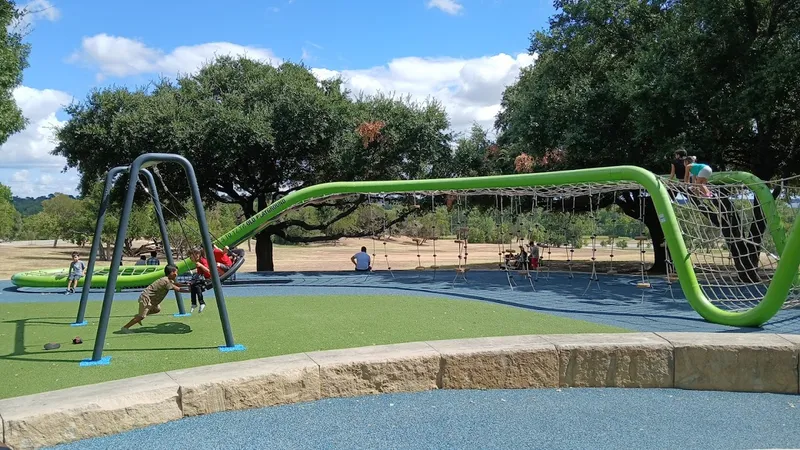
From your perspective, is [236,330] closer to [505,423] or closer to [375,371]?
[375,371]

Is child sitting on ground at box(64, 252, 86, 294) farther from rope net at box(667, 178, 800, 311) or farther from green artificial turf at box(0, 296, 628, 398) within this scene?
rope net at box(667, 178, 800, 311)

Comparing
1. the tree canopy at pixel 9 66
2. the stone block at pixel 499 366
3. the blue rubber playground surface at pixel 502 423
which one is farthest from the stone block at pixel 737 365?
the tree canopy at pixel 9 66

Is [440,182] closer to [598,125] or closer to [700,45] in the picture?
[598,125]

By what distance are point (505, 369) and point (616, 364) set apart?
1178 millimetres

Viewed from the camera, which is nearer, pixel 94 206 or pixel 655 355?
pixel 655 355

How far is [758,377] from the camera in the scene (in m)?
Result: 6.22

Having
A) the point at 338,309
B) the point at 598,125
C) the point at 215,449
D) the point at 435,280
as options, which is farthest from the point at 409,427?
the point at 598,125

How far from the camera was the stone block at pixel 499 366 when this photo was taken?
6.12 metres

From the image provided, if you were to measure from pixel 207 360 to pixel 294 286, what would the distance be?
9745mm

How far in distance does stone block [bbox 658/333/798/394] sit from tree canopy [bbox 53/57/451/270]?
16.3 meters

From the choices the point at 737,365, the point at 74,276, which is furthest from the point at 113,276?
the point at 74,276

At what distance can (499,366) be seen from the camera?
20.3 ft

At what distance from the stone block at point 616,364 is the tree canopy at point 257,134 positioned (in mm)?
15779

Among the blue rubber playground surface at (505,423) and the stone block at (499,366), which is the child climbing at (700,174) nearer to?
the blue rubber playground surface at (505,423)
